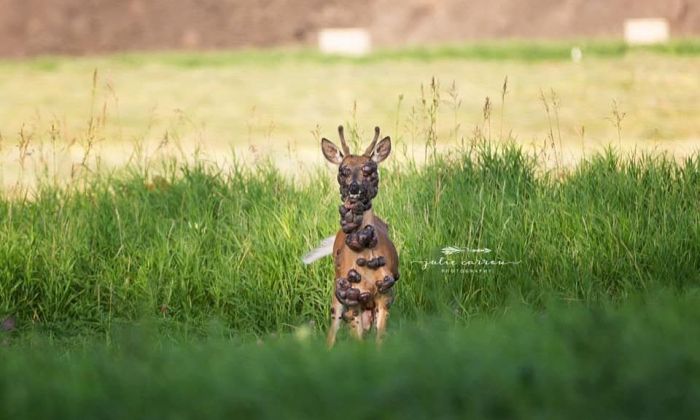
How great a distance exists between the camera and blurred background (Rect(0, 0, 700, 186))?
10.7m

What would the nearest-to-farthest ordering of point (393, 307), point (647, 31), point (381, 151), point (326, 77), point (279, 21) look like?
point (381, 151), point (393, 307), point (326, 77), point (647, 31), point (279, 21)

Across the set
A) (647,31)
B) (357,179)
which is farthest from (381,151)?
(647,31)

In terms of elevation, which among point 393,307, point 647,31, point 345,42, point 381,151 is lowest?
point 393,307

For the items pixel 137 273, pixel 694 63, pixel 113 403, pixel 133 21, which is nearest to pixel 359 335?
pixel 113 403

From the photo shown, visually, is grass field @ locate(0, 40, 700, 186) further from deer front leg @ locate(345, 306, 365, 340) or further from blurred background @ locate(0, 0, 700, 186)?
deer front leg @ locate(345, 306, 365, 340)

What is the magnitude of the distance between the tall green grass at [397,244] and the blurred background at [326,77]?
354 millimetres

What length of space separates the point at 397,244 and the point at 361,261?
4.95 ft

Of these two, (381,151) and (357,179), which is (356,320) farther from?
(381,151)

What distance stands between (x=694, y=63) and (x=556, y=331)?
44.3 ft

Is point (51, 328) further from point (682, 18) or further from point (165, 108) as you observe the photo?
point (682, 18)

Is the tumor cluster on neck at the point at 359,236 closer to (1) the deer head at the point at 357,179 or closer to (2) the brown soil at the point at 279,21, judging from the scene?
(1) the deer head at the point at 357,179

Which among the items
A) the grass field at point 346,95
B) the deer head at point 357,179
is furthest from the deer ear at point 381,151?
the grass field at point 346,95

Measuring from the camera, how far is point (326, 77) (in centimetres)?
1744

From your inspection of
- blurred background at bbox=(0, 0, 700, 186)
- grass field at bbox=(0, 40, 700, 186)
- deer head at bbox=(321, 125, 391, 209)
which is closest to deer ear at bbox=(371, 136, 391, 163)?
deer head at bbox=(321, 125, 391, 209)
